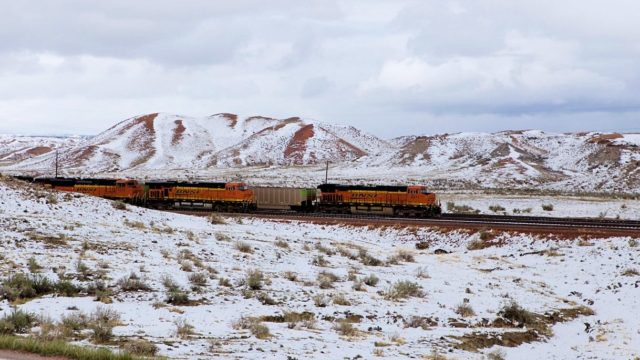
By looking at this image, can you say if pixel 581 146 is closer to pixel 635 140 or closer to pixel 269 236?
pixel 635 140

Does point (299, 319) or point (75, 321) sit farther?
point (299, 319)

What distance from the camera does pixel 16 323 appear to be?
12.0 meters

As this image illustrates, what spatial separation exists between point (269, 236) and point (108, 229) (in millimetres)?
8585

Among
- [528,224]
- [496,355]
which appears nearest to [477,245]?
[528,224]

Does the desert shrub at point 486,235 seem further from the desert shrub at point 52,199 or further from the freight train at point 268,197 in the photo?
the desert shrub at point 52,199

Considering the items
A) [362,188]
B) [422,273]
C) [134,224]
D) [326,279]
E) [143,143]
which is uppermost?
[143,143]

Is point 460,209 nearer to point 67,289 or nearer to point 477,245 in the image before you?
point 477,245

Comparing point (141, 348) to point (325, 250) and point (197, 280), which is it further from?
point (325, 250)

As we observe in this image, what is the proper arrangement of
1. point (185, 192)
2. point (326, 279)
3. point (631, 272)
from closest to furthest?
point (326, 279)
point (631, 272)
point (185, 192)

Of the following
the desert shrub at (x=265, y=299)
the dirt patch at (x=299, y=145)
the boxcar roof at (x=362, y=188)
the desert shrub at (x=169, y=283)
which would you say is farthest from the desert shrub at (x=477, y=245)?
the dirt patch at (x=299, y=145)

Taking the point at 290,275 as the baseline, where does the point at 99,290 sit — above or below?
above

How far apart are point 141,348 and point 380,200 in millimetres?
38683

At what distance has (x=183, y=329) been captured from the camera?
12.8 m

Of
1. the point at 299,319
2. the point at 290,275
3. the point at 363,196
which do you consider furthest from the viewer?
the point at 363,196
